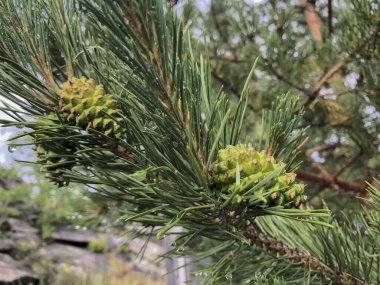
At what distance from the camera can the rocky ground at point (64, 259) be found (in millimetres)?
2826

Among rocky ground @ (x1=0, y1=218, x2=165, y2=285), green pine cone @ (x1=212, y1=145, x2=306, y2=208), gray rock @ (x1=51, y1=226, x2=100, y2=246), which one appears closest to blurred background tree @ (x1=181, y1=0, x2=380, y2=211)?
green pine cone @ (x1=212, y1=145, x2=306, y2=208)

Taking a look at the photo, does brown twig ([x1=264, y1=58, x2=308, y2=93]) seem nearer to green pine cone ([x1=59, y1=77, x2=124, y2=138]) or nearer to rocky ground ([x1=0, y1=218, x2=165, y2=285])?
green pine cone ([x1=59, y1=77, x2=124, y2=138])

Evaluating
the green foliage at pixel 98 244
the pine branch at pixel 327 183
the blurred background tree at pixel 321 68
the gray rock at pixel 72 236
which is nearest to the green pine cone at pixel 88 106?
the blurred background tree at pixel 321 68

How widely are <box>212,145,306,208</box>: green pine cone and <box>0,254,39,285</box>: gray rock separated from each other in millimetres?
2382

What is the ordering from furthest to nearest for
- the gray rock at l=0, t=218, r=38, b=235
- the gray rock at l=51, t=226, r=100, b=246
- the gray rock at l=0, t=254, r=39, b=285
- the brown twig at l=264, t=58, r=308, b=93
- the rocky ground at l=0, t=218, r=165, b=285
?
the gray rock at l=51, t=226, r=100, b=246, the gray rock at l=0, t=218, r=38, b=235, the rocky ground at l=0, t=218, r=165, b=285, the gray rock at l=0, t=254, r=39, b=285, the brown twig at l=264, t=58, r=308, b=93

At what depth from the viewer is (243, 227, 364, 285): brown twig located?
438 millimetres

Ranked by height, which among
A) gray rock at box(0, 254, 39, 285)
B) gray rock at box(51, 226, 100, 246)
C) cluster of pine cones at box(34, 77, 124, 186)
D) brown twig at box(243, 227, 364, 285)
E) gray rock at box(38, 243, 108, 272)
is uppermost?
gray rock at box(51, 226, 100, 246)

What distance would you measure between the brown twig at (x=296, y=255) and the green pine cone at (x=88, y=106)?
0.58 ft

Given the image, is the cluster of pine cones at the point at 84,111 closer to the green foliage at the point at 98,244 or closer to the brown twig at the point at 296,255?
the brown twig at the point at 296,255

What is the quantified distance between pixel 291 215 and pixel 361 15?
44 centimetres

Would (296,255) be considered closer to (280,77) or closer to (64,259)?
(280,77)

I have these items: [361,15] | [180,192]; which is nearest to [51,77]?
[180,192]

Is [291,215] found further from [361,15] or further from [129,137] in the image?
[361,15]

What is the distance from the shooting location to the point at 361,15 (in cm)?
62
